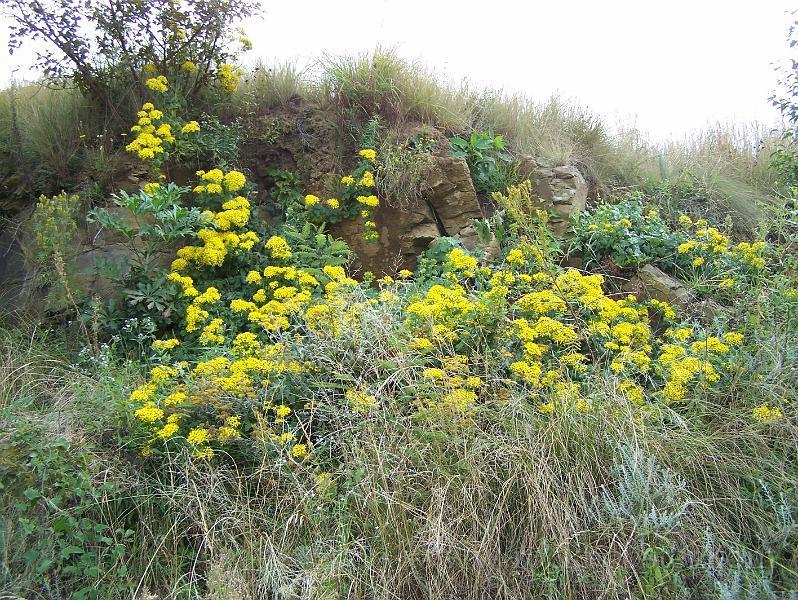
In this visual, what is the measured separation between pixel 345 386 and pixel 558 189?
3606mm

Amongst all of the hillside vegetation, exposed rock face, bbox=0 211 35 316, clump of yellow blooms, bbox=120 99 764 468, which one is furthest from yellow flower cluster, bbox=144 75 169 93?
clump of yellow blooms, bbox=120 99 764 468

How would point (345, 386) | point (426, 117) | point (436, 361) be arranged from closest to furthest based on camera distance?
1. point (345, 386)
2. point (436, 361)
3. point (426, 117)

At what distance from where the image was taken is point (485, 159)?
20.7 feet

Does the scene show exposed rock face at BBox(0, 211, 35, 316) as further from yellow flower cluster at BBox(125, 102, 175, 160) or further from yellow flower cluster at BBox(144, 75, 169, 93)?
yellow flower cluster at BBox(144, 75, 169, 93)

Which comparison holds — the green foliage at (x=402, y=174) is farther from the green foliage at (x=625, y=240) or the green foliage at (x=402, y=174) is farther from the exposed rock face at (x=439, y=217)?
the green foliage at (x=625, y=240)

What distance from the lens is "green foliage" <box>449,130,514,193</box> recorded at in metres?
6.29

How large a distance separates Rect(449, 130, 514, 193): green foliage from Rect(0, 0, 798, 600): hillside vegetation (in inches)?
14.1

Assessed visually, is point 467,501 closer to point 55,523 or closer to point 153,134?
point 55,523

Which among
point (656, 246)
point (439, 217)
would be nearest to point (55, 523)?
point (439, 217)

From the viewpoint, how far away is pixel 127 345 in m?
4.80

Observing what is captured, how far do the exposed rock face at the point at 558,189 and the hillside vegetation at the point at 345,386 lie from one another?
105 millimetres

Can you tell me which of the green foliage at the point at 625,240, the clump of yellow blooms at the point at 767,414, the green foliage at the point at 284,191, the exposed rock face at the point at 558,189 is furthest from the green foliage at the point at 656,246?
the green foliage at the point at 284,191

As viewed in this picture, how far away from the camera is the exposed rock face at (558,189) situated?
19.8 ft

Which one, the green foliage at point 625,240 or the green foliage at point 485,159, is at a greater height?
the green foliage at point 485,159
